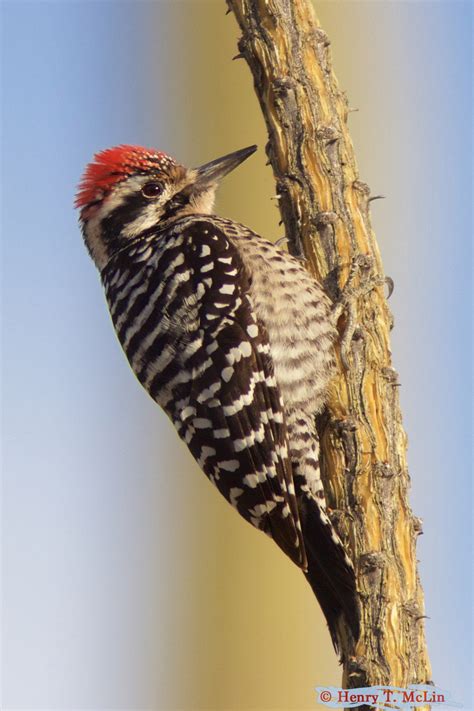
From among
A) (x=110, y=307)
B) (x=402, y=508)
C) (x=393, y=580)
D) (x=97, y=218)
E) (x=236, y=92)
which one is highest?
(x=236, y=92)

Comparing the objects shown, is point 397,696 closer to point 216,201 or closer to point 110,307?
point 110,307

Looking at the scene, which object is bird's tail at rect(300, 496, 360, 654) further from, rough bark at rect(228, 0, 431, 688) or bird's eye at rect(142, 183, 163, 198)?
bird's eye at rect(142, 183, 163, 198)

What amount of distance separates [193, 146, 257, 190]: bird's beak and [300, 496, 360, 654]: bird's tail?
1856 mm

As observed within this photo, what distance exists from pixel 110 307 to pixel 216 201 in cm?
84

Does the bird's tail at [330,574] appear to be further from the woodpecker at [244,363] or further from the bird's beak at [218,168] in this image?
the bird's beak at [218,168]

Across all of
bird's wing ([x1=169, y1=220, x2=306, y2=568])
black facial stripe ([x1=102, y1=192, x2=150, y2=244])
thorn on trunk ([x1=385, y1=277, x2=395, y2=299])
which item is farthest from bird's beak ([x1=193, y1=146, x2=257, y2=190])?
thorn on trunk ([x1=385, y1=277, x2=395, y2=299])

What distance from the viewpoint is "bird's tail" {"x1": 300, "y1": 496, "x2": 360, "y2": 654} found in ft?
11.8

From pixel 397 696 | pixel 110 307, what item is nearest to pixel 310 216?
pixel 110 307

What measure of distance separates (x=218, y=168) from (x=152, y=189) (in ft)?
1.28

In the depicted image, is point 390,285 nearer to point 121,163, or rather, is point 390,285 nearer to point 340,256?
point 340,256

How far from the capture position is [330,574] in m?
3.70

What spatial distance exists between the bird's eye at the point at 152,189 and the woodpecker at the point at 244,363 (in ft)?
0.73

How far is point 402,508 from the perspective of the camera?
3.69m

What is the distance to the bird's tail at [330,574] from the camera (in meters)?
3.61
